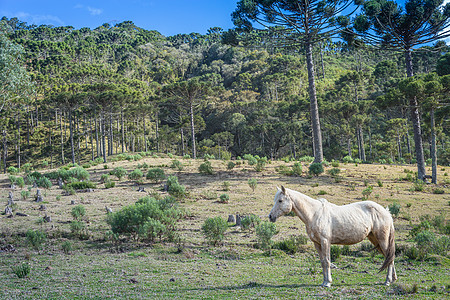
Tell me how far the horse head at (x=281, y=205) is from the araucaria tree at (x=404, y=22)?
859 inches

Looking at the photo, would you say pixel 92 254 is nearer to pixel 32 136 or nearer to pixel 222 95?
pixel 32 136

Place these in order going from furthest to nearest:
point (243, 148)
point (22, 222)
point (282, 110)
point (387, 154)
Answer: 1. point (243, 148)
2. point (282, 110)
3. point (387, 154)
4. point (22, 222)

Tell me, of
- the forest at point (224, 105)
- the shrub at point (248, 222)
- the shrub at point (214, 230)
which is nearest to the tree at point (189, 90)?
the forest at point (224, 105)

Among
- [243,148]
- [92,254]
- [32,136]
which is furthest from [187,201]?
[32,136]

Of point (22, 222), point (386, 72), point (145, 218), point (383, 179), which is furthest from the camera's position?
point (386, 72)

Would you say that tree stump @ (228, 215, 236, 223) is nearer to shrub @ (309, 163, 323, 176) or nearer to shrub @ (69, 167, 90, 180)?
shrub @ (309, 163, 323, 176)

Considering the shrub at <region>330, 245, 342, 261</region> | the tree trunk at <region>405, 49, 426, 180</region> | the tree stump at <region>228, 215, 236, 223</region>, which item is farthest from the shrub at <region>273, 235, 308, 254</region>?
the tree trunk at <region>405, 49, 426, 180</region>

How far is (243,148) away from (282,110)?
36.2ft

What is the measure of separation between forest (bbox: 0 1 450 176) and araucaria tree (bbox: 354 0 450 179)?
3.77 feet

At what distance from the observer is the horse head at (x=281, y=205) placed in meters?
5.52

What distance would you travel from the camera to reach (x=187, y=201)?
50.5 feet

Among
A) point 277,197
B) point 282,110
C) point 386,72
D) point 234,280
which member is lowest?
point 234,280

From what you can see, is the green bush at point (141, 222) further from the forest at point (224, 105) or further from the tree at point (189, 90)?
the tree at point (189, 90)

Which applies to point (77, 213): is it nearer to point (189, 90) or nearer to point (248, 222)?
point (248, 222)
